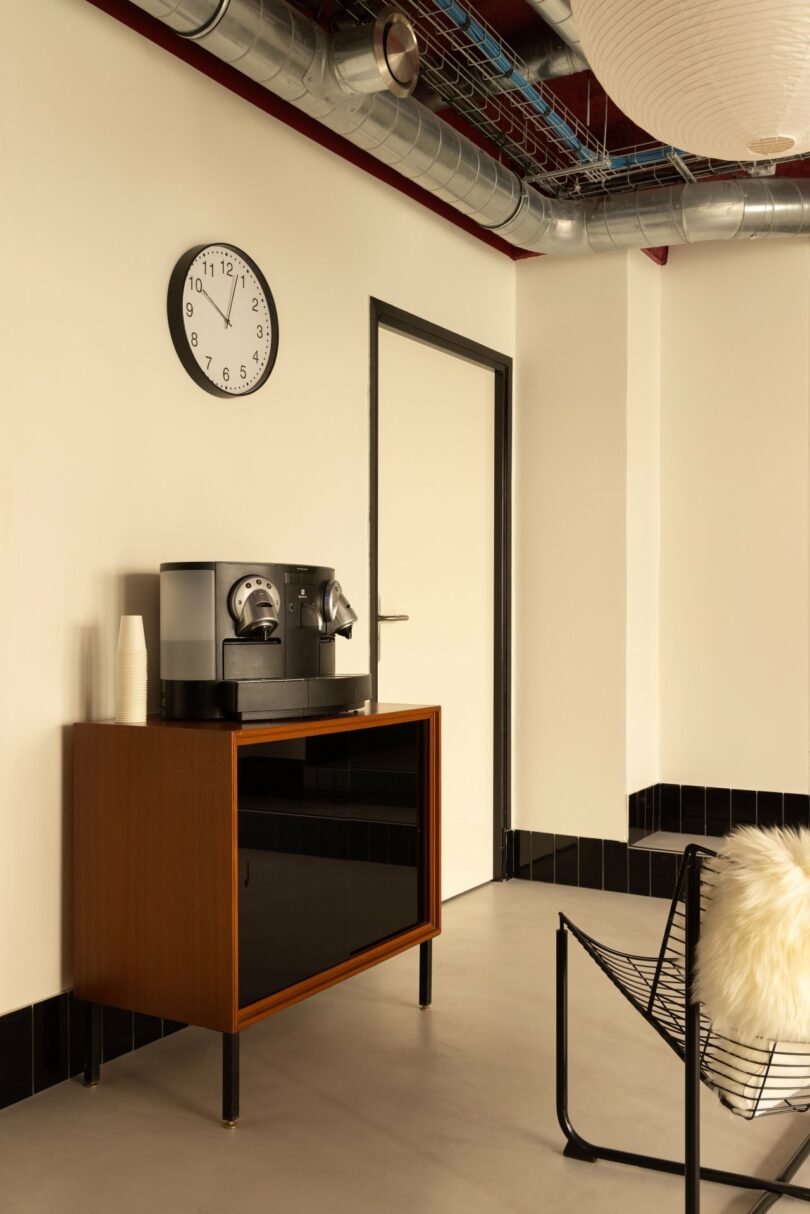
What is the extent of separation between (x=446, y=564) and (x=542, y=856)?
1.38 meters

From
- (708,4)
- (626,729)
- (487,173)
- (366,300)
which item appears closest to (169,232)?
(366,300)

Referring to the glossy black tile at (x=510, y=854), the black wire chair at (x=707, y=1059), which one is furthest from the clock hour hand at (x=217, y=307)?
the glossy black tile at (x=510, y=854)

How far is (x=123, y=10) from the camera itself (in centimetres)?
289

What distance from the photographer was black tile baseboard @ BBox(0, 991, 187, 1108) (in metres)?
2.58

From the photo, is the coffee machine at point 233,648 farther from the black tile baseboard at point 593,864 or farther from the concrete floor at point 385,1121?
the black tile baseboard at point 593,864

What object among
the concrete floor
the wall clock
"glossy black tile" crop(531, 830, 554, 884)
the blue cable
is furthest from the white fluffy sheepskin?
"glossy black tile" crop(531, 830, 554, 884)

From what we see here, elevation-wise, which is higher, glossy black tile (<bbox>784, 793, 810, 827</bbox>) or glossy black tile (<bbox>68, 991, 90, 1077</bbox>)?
glossy black tile (<bbox>784, 793, 810, 827</bbox>)

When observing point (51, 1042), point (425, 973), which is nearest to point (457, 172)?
point (425, 973)

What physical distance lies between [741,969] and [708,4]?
1593mm

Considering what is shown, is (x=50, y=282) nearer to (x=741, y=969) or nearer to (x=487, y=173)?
(x=487, y=173)

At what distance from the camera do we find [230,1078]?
247 cm

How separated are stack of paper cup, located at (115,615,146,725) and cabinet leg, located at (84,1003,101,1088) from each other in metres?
0.72

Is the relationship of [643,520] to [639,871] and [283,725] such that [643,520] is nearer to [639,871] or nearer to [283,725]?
[639,871]

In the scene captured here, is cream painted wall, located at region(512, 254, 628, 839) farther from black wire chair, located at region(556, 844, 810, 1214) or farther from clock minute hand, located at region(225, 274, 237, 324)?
black wire chair, located at region(556, 844, 810, 1214)
